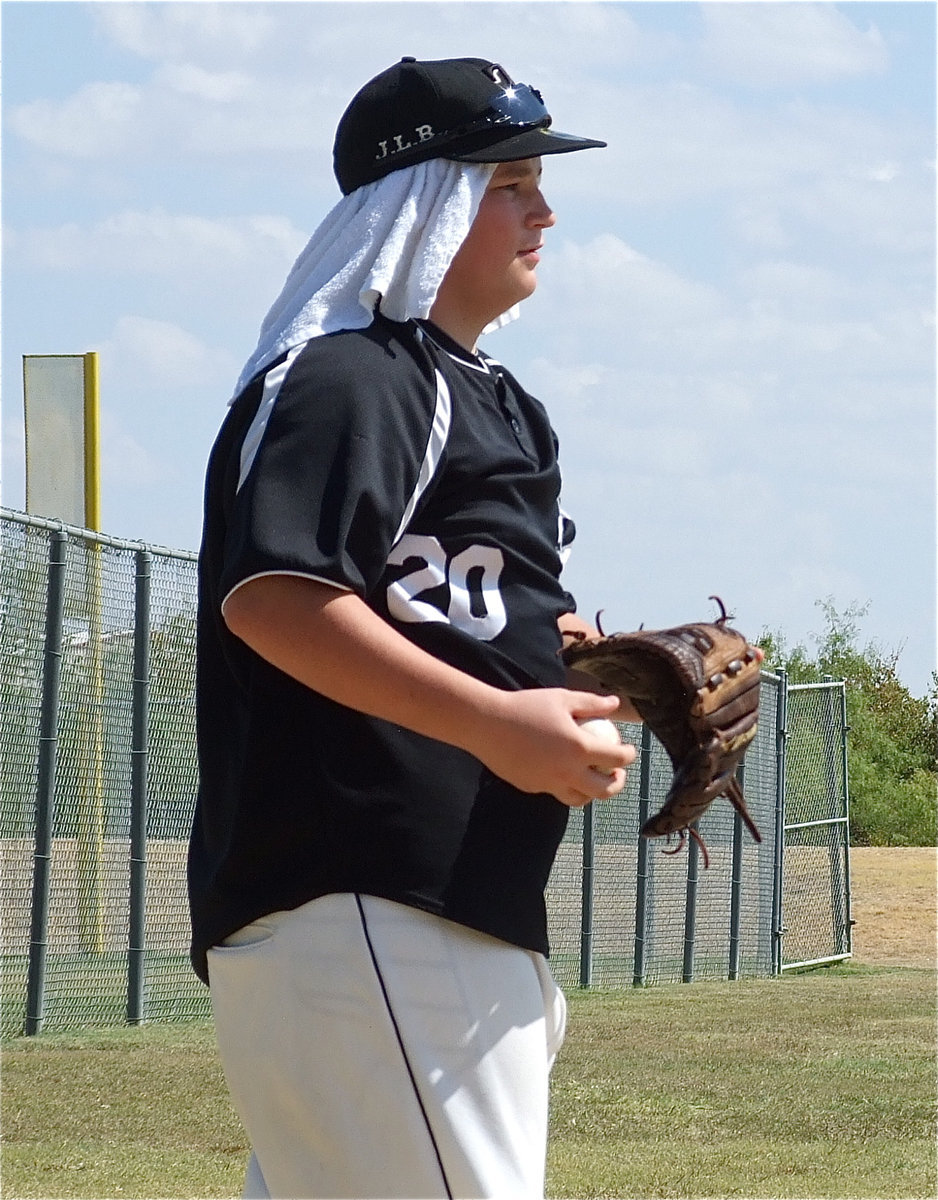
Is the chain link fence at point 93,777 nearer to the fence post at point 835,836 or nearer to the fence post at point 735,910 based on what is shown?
the fence post at point 735,910

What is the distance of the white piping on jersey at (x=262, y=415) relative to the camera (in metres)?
2.11

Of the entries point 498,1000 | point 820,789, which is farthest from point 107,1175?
point 820,789

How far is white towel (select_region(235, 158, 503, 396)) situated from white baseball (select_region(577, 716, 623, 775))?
610 mm

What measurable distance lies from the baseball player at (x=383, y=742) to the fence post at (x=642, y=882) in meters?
9.25

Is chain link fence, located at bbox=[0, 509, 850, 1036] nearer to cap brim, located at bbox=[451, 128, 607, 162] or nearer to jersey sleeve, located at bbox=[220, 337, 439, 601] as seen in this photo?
cap brim, located at bbox=[451, 128, 607, 162]

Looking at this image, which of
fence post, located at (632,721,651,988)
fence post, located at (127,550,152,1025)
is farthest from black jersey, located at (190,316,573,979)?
fence post, located at (632,721,651,988)

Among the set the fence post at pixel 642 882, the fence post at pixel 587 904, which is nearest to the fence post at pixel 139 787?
the fence post at pixel 587 904

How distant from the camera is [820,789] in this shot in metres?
14.6

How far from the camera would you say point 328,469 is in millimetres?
2057

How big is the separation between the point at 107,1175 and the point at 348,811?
333 cm

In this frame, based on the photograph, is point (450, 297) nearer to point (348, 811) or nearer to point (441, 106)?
point (441, 106)

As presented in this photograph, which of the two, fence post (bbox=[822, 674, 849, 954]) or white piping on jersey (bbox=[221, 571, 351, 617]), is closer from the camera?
white piping on jersey (bbox=[221, 571, 351, 617])

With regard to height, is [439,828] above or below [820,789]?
above

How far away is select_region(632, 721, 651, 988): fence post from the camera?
454 inches
